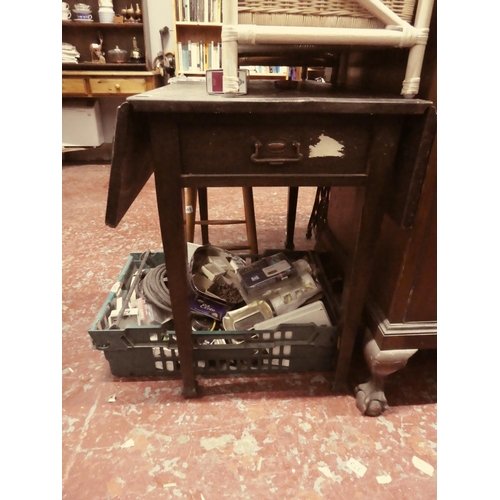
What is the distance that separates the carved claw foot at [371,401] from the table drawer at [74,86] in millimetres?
3149

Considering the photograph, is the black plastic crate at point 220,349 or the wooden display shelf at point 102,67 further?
the wooden display shelf at point 102,67

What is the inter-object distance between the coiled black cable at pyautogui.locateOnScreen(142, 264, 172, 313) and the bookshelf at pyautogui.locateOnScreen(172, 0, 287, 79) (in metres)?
2.31

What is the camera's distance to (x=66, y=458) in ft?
2.92

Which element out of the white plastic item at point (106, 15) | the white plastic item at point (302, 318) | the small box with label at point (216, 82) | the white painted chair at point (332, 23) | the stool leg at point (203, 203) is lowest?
the white plastic item at point (302, 318)

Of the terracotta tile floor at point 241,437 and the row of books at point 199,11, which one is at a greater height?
the row of books at point 199,11

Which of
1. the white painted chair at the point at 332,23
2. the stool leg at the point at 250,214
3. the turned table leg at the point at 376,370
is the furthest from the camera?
the stool leg at the point at 250,214

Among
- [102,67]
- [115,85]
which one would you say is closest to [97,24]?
[102,67]

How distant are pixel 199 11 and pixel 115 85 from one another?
3.06ft

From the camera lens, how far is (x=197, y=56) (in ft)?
10.1

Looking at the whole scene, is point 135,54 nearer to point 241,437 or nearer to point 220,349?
point 220,349

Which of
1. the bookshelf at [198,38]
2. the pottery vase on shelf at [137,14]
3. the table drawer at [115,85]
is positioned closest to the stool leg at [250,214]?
the bookshelf at [198,38]

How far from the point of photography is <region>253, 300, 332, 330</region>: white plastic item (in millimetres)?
1095

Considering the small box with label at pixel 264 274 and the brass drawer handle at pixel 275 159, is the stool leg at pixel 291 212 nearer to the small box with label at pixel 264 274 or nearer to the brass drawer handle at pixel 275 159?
the small box with label at pixel 264 274

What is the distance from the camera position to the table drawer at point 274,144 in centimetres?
72
